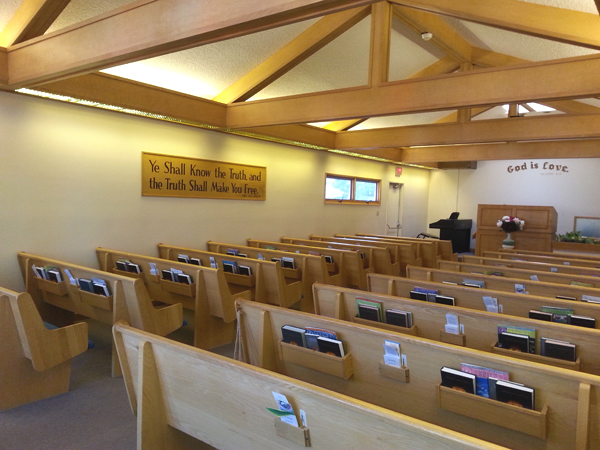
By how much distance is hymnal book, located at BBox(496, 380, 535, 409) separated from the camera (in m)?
1.41

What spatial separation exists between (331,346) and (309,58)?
4341mm

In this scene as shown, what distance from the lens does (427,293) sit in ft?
9.46

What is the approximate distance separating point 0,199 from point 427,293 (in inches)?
146

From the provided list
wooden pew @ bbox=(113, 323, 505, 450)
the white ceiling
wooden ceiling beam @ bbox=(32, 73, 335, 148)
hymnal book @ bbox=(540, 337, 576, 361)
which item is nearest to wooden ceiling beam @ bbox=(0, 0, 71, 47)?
the white ceiling

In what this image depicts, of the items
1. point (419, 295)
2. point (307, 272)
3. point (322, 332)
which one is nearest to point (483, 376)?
point (322, 332)

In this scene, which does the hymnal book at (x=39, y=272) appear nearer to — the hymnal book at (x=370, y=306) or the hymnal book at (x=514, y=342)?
the hymnal book at (x=370, y=306)

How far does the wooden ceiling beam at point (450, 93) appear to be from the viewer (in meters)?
3.19

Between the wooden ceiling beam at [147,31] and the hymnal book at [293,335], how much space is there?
1.44 metres

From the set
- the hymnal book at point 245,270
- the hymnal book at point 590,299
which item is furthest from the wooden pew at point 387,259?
the hymnal book at point 590,299

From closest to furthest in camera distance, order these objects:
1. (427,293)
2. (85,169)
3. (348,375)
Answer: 1. (348,375)
2. (427,293)
3. (85,169)

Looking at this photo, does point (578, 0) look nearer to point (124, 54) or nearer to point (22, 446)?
point (124, 54)

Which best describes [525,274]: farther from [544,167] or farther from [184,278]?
[544,167]

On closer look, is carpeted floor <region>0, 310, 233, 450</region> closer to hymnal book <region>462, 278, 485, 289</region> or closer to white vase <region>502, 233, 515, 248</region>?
hymnal book <region>462, 278, 485, 289</region>

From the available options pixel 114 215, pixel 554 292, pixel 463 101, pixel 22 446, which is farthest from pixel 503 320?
pixel 114 215
